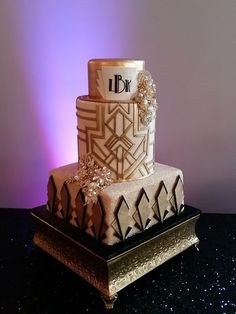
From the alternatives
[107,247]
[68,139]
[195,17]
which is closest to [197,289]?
[107,247]

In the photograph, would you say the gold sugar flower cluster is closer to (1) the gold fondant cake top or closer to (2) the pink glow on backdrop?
(1) the gold fondant cake top

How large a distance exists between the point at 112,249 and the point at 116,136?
33 cm

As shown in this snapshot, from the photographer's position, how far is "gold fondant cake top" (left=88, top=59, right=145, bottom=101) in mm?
920

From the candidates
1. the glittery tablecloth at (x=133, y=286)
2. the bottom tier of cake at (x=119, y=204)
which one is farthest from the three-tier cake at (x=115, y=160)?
the glittery tablecloth at (x=133, y=286)

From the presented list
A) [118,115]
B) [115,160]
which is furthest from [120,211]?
[118,115]

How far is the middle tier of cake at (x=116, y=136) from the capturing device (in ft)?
3.07

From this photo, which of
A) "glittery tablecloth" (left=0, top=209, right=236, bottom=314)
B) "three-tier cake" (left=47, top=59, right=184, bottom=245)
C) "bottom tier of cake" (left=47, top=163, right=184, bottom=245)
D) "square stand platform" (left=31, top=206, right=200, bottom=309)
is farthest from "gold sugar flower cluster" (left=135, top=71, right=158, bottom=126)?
"glittery tablecloth" (left=0, top=209, right=236, bottom=314)

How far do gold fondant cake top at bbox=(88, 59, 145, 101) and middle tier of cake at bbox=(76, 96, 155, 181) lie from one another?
0.11 ft

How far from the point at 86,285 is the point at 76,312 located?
113 mm

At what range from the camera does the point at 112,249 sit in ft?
2.96

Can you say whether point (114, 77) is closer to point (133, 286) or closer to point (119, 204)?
point (119, 204)

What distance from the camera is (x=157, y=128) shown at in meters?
1.44

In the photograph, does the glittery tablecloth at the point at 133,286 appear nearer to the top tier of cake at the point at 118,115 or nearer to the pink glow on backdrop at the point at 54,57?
the top tier of cake at the point at 118,115

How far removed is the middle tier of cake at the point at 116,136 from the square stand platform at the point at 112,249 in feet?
0.67
